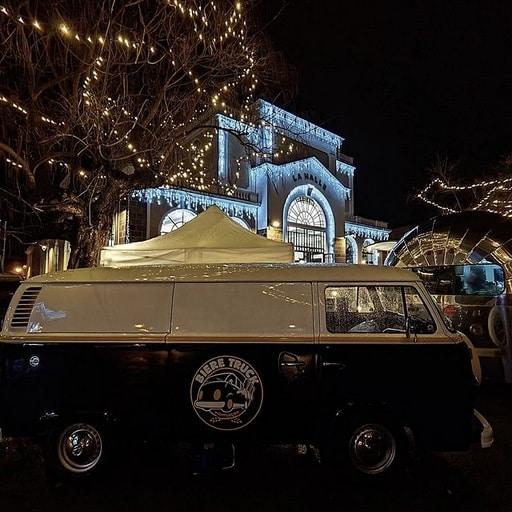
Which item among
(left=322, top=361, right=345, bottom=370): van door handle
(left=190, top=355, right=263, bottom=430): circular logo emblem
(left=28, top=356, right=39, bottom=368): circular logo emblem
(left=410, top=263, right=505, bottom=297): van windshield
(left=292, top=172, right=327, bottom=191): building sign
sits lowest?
(left=190, top=355, right=263, bottom=430): circular logo emblem

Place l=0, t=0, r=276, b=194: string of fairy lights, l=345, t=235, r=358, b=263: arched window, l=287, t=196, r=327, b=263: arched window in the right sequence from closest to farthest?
l=0, t=0, r=276, b=194: string of fairy lights → l=287, t=196, r=327, b=263: arched window → l=345, t=235, r=358, b=263: arched window

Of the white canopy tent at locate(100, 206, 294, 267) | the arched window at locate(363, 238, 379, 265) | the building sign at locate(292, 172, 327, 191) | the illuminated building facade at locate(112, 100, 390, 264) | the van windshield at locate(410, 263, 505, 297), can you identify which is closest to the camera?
the van windshield at locate(410, 263, 505, 297)

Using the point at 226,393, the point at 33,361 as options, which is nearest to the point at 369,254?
the point at 226,393

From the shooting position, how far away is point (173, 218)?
16.8 m

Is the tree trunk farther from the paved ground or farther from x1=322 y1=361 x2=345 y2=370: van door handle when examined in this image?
x1=322 y1=361 x2=345 y2=370: van door handle

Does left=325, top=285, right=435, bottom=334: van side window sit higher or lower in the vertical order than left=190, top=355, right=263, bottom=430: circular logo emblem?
higher

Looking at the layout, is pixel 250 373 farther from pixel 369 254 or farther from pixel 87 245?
pixel 369 254

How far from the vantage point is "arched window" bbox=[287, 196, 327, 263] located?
21.5 m

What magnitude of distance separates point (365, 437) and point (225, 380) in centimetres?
166

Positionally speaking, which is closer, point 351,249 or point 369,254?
point 351,249

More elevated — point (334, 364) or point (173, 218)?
point (173, 218)

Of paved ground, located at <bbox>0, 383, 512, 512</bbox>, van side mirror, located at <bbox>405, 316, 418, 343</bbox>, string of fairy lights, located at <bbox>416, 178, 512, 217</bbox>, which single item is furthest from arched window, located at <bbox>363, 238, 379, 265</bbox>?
van side mirror, located at <bbox>405, 316, 418, 343</bbox>

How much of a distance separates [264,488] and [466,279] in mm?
6871

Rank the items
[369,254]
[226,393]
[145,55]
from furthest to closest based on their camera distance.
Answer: [369,254] → [145,55] → [226,393]
